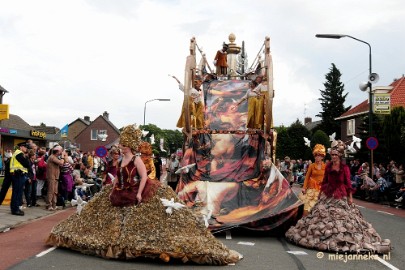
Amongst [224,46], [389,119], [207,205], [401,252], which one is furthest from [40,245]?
[389,119]

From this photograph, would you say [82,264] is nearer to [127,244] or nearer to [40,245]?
[127,244]

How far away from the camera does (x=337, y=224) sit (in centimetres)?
887

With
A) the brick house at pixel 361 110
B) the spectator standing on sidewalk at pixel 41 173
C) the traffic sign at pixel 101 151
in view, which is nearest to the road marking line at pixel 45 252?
the spectator standing on sidewalk at pixel 41 173

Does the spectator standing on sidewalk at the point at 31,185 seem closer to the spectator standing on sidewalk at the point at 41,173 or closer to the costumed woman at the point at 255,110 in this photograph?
the spectator standing on sidewalk at the point at 41,173

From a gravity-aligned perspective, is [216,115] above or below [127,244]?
above

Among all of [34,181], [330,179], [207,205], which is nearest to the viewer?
[330,179]

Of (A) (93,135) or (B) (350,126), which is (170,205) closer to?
(B) (350,126)

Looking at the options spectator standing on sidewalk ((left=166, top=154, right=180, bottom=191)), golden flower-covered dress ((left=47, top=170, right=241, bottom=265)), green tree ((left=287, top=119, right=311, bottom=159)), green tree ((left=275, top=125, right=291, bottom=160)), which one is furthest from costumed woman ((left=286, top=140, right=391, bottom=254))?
green tree ((left=275, top=125, right=291, bottom=160))

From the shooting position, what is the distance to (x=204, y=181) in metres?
11.9

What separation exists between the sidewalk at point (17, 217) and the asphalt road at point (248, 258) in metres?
0.28

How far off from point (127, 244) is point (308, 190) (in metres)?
5.44

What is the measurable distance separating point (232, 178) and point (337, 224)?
3.58 m

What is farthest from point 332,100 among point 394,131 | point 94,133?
point 394,131

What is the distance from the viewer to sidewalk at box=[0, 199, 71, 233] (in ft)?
35.9
